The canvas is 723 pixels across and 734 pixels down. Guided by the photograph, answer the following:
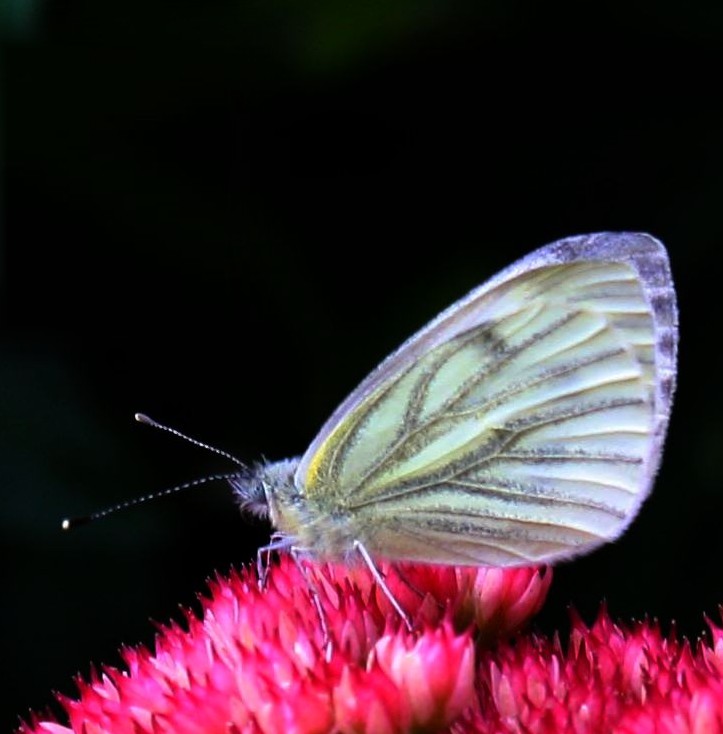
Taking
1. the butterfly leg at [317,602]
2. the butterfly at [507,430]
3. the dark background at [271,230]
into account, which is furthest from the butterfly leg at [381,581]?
the dark background at [271,230]

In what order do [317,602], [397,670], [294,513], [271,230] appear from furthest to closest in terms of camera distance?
[271,230] < [294,513] < [317,602] < [397,670]

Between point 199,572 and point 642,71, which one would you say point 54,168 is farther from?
point 642,71

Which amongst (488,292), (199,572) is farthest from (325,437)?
(199,572)

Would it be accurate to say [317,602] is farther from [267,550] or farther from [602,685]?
[602,685]

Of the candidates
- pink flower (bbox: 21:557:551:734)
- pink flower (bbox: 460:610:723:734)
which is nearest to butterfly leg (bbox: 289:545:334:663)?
pink flower (bbox: 21:557:551:734)

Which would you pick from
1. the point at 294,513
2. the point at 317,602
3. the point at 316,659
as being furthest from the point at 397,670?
the point at 294,513

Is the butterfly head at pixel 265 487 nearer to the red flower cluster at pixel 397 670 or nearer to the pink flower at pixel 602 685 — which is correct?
the red flower cluster at pixel 397 670

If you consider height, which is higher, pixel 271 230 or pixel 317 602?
pixel 271 230
